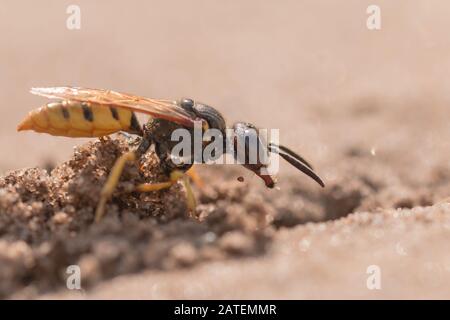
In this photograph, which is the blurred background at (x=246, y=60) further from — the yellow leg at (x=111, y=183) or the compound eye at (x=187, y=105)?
the yellow leg at (x=111, y=183)

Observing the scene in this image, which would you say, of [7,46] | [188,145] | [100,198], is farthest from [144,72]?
[100,198]

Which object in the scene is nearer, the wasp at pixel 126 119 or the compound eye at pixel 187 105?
the wasp at pixel 126 119

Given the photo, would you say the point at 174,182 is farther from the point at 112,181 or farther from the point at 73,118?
the point at 73,118

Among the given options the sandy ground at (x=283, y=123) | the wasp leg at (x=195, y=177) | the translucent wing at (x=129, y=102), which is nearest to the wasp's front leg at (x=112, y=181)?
the sandy ground at (x=283, y=123)

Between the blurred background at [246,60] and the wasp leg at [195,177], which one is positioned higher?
the blurred background at [246,60]

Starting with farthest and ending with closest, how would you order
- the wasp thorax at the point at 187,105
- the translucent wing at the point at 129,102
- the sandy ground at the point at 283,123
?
the wasp thorax at the point at 187,105 < the translucent wing at the point at 129,102 < the sandy ground at the point at 283,123
